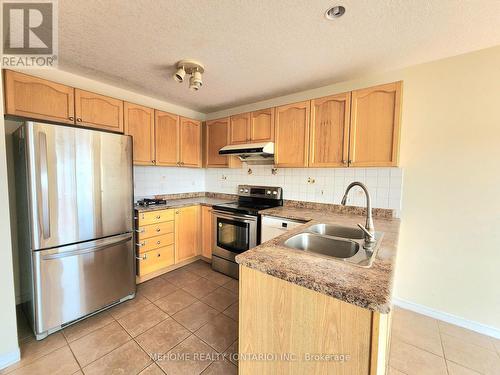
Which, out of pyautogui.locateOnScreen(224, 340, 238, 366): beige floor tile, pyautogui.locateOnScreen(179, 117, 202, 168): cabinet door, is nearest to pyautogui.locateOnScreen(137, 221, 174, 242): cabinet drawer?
pyautogui.locateOnScreen(179, 117, 202, 168): cabinet door

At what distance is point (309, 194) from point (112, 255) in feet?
7.37

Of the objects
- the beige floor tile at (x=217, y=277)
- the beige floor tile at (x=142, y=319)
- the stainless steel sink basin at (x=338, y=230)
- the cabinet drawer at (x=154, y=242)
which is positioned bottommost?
the beige floor tile at (x=142, y=319)

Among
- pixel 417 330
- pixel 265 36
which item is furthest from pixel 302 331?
pixel 265 36

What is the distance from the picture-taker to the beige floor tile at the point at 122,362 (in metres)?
1.41

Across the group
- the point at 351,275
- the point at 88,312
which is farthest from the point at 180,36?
the point at 88,312

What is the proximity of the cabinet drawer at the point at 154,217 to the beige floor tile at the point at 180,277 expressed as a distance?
734 millimetres

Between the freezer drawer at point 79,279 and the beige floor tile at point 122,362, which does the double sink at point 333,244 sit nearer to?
the beige floor tile at point 122,362

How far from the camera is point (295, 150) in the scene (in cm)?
249

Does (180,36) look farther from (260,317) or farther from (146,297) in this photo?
(146,297)

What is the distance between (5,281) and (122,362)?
960 millimetres

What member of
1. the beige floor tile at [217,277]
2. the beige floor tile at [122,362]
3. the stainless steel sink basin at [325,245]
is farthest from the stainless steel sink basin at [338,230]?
the beige floor tile at [122,362]

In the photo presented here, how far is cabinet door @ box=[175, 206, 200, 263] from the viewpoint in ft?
9.36

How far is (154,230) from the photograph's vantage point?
101 inches

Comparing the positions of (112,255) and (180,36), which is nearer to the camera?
(180,36)
